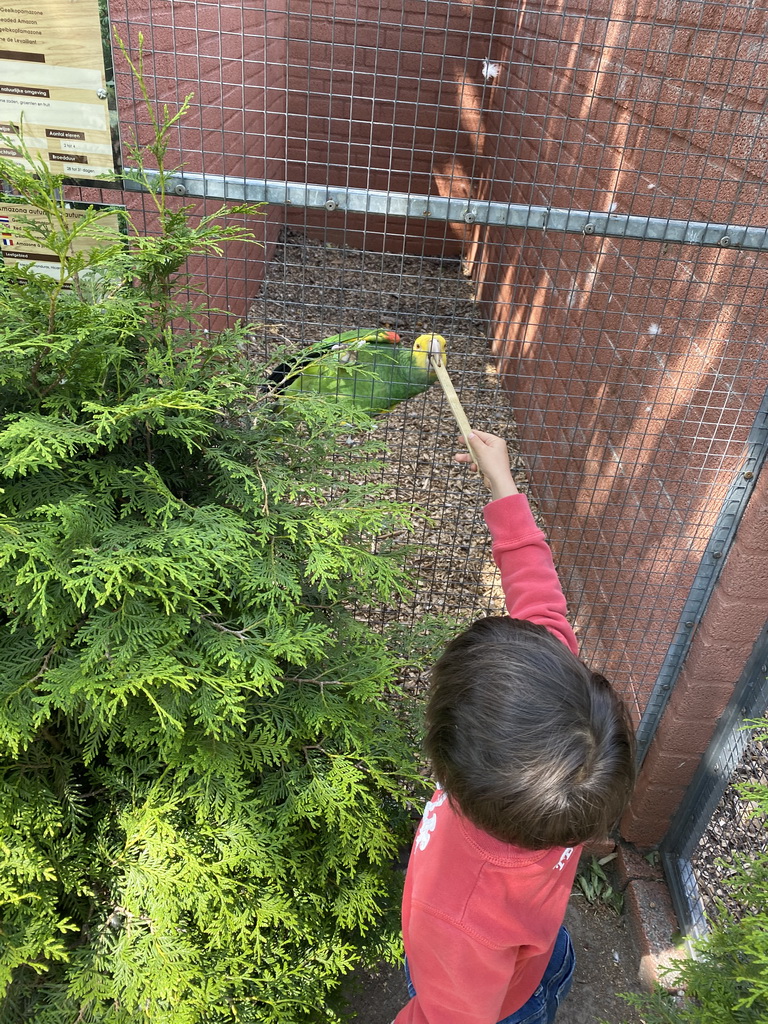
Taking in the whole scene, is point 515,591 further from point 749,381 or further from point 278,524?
point 749,381

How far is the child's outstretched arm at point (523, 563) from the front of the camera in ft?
4.89

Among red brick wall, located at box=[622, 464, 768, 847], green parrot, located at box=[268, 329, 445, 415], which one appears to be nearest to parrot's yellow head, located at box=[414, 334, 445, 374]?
green parrot, located at box=[268, 329, 445, 415]

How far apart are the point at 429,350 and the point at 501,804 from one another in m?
1.24

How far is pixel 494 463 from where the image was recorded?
1.62m

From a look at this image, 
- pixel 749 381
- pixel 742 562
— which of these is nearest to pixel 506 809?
pixel 742 562

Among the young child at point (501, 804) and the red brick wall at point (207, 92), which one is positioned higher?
the red brick wall at point (207, 92)

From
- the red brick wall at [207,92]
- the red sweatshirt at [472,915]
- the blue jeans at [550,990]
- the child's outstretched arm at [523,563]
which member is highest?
the red brick wall at [207,92]

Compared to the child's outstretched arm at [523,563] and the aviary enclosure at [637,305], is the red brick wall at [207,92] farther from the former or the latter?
the child's outstretched arm at [523,563]

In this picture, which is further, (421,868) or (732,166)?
(732,166)

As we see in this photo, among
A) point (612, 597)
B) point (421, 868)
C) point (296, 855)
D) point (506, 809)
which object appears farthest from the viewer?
point (612, 597)

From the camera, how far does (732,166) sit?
2045 millimetres

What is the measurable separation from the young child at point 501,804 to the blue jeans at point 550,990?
247 mm

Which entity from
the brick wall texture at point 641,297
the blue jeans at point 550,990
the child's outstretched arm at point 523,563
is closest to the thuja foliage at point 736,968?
the blue jeans at point 550,990

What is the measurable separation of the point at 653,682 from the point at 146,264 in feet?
6.55
